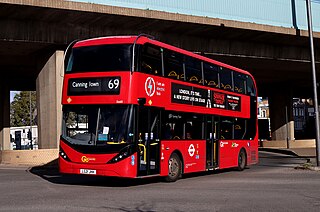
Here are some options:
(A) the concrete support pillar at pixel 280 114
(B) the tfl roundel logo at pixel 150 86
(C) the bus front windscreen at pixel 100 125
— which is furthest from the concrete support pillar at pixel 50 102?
(A) the concrete support pillar at pixel 280 114

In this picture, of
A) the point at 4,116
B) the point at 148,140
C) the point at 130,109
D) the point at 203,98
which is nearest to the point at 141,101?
the point at 130,109

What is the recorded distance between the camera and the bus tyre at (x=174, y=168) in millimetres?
15391

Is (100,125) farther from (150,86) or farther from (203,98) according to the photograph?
(203,98)

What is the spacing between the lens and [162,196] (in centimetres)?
1167

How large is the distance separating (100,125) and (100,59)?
183 centimetres

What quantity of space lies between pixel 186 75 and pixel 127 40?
3031mm

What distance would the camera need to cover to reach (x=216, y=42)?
1159 inches

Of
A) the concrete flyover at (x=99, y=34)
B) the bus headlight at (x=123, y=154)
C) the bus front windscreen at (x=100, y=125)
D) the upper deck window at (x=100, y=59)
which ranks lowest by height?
the bus headlight at (x=123, y=154)

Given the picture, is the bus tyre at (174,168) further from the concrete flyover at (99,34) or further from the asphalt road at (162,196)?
the concrete flyover at (99,34)

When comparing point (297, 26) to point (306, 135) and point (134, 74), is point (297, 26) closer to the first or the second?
point (134, 74)

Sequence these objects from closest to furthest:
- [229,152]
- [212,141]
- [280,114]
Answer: [212,141] < [229,152] < [280,114]

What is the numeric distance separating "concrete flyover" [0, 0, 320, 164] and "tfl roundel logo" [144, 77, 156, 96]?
9.71m

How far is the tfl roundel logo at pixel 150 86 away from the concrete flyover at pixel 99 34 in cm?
971

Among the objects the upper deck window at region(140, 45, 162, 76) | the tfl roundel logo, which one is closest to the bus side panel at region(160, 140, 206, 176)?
the tfl roundel logo
